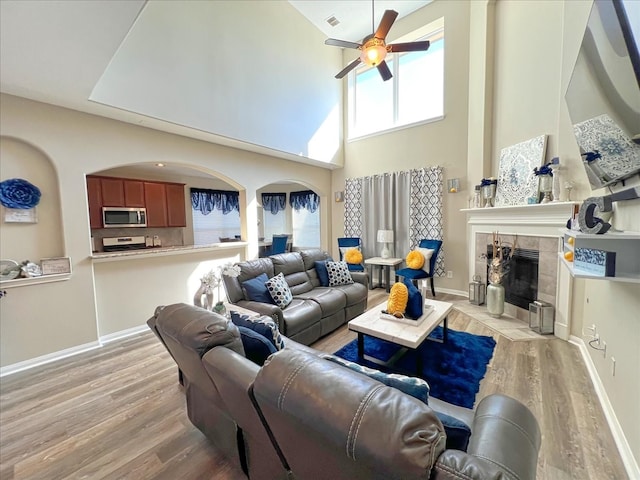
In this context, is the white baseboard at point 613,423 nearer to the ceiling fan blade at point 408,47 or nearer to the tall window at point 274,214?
the ceiling fan blade at point 408,47

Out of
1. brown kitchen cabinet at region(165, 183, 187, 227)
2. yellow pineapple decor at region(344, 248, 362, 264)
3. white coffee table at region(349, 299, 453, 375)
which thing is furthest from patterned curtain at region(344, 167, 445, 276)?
brown kitchen cabinet at region(165, 183, 187, 227)

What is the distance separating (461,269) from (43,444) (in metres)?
5.31

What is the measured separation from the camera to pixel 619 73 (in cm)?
141

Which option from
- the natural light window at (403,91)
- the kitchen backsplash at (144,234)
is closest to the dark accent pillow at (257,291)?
the kitchen backsplash at (144,234)

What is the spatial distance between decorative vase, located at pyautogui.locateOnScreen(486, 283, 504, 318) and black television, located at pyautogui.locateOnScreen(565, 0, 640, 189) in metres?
1.93

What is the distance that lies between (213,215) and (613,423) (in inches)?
293

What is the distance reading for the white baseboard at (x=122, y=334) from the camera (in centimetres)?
316

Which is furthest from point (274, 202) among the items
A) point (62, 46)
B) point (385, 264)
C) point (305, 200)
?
point (62, 46)

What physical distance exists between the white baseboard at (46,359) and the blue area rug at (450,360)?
2.75m

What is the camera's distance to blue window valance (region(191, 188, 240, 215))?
6746mm

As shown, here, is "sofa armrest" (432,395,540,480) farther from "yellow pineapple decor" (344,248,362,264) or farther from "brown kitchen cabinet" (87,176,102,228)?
"brown kitchen cabinet" (87,176,102,228)

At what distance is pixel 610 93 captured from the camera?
1.54 meters

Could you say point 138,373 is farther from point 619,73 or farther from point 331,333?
point 619,73

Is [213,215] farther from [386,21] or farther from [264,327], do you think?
[264,327]
